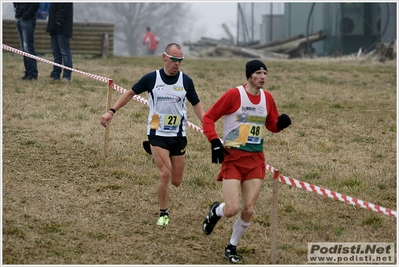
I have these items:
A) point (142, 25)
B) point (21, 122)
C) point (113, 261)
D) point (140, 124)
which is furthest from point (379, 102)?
point (142, 25)

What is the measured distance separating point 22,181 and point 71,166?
40.7 inches

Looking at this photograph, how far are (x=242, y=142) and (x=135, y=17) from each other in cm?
8204

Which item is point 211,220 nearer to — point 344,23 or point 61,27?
point 61,27

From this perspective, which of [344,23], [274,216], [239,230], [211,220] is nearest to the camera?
[274,216]

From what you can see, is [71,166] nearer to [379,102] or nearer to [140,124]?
[140,124]

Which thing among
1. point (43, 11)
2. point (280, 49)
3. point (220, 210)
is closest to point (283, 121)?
point (220, 210)

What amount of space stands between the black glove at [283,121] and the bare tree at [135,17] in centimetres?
7749

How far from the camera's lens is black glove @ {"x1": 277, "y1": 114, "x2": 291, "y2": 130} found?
24.4 ft

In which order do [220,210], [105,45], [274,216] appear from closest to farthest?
[274,216] → [220,210] → [105,45]

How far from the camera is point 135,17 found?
87.9 metres

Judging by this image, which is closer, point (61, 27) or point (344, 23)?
point (61, 27)

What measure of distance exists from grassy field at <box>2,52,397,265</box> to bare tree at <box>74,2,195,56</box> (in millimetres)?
69436

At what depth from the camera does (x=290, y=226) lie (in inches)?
339

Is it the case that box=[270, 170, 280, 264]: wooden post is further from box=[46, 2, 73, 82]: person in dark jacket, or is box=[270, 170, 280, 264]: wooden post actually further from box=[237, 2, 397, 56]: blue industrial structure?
box=[237, 2, 397, 56]: blue industrial structure
